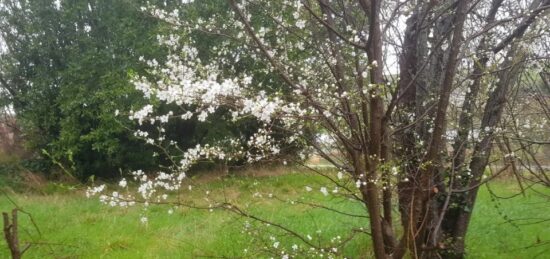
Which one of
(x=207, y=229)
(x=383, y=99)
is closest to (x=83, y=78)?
(x=207, y=229)

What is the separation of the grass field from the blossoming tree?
1002 mm

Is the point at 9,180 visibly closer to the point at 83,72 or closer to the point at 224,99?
the point at 83,72

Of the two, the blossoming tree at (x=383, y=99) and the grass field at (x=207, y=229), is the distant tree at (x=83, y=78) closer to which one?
the grass field at (x=207, y=229)

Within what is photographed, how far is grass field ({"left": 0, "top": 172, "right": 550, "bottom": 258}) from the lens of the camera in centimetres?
666

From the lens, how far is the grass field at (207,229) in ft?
21.9

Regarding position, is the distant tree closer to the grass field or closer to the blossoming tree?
the grass field

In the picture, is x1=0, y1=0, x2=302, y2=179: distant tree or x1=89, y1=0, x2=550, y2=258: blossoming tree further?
x1=0, y1=0, x2=302, y2=179: distant tree

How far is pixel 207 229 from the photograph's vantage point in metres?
7.93

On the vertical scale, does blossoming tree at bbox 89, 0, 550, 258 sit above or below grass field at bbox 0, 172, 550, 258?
above

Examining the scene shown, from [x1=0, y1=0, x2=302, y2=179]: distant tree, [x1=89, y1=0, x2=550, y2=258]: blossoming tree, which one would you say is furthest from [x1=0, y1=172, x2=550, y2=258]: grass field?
[x1=0, y1=0, x2=302, y2=179]: distant tree

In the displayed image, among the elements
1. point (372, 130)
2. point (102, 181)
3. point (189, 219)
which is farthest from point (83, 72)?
point (372, 130)

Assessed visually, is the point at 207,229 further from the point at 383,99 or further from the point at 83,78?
the point at 83,78

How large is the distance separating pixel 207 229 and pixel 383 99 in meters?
5.29

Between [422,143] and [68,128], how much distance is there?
1073 cm
